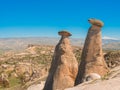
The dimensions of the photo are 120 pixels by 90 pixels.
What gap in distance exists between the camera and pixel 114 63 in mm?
43750

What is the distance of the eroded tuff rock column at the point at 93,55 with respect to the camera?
2475 cm

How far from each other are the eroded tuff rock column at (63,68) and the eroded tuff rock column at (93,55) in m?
1.23

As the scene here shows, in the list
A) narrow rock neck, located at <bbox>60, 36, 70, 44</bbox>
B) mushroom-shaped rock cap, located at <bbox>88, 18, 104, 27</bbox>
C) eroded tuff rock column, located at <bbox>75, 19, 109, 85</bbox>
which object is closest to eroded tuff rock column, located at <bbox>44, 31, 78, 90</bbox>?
narrow rock neck, located at <bbox>60, 36, 70, 44</bbox>

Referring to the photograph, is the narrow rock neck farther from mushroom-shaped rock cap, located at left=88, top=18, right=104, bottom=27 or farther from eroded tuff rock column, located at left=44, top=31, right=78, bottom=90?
mushroom-shaped rock cap, located at left=88, top=18, right=104, bottom=27

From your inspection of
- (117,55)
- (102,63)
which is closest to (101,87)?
(102,63)

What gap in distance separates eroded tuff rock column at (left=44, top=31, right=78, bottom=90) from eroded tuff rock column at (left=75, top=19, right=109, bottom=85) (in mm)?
1228

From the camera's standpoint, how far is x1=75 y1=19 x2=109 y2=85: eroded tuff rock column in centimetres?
2475

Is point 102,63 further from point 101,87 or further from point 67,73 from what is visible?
point 101,87

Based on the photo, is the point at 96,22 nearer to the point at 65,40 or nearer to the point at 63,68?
the point at 65,40

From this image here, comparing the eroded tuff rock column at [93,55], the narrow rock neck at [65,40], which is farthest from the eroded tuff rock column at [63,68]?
the eroded tuff rock column at [93,55]

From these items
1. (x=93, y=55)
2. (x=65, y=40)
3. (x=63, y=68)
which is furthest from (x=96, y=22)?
(x=63, y=68)

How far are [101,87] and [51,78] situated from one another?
39.3ft

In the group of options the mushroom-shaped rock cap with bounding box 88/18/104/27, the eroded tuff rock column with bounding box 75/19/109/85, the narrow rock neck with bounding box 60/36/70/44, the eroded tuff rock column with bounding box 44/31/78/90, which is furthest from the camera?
the narrow rock neck with bounding box 60/36/70/44

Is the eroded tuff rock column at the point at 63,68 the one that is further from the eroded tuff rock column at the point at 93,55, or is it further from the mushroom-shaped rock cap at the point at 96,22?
the mushroom-shaped rock cap at the point at 96,22
